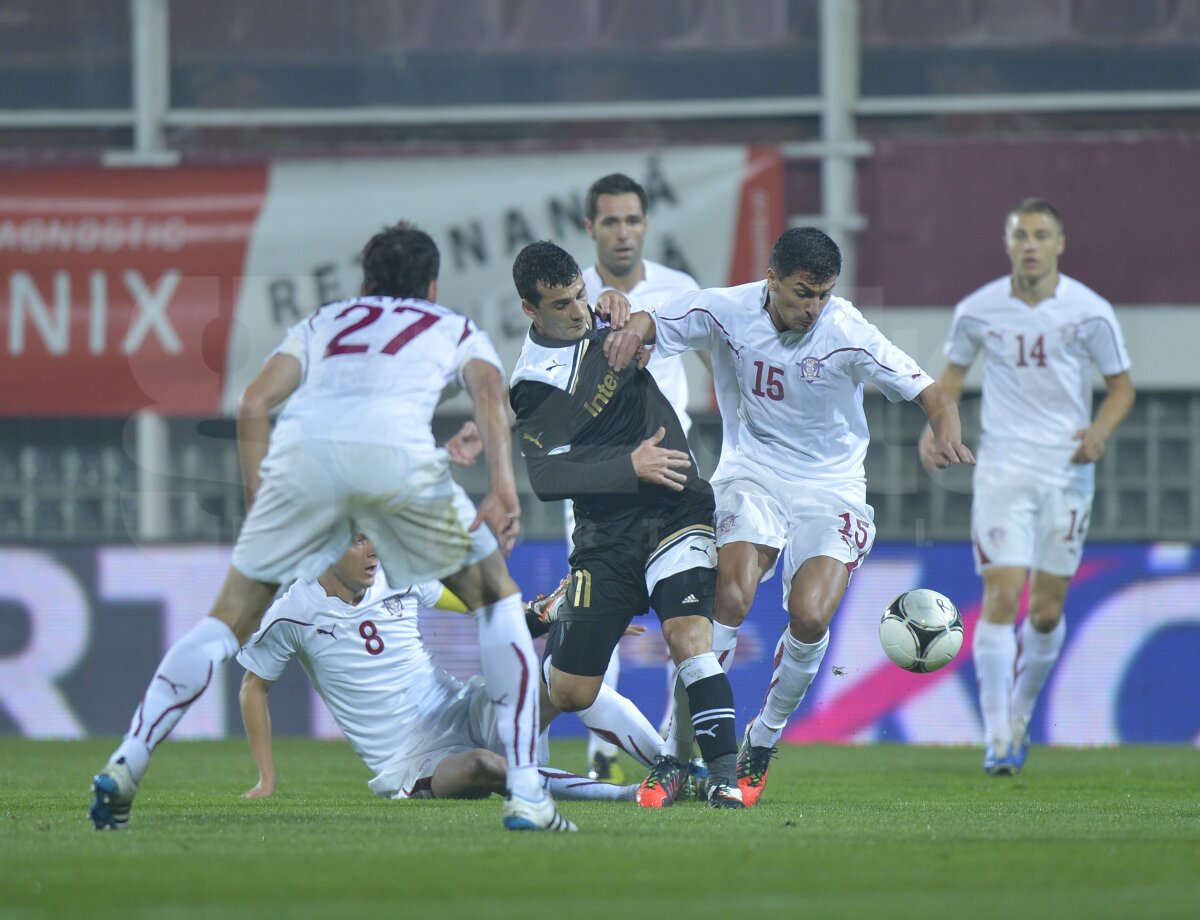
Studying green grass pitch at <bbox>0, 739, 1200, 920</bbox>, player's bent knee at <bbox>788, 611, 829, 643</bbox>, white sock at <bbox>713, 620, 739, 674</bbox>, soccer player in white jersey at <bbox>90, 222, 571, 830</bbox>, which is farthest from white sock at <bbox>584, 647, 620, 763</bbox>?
soccer player in white jersey at <bbox>90, 222, 571, 830</bbox>

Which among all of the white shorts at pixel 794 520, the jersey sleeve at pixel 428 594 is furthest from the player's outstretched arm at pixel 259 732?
the white shorts at pixel 794 520

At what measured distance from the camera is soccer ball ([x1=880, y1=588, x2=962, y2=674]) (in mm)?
6949

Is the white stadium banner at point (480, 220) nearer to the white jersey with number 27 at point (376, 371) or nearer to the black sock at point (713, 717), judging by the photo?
the black sock at point (713, 717)

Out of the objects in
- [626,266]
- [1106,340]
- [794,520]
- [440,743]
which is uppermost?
[626,266]

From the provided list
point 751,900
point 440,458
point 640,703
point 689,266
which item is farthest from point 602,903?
point 689,266

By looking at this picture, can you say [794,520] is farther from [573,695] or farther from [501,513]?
[501,513]

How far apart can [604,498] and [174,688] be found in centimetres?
189

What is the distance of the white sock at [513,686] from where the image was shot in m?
5.26

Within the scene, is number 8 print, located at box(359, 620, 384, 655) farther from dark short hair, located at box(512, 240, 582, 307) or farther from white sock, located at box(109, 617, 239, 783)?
white sock, located at box(109, 617, 239, 783)

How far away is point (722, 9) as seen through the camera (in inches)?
511

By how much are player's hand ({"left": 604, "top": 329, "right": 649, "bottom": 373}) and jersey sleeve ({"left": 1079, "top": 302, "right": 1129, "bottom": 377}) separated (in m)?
3.43

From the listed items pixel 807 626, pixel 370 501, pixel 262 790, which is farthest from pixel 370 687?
pixel 370 501

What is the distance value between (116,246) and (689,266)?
3.96 metres

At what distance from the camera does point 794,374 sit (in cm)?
673
